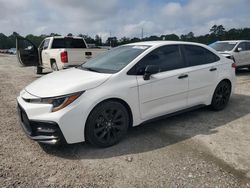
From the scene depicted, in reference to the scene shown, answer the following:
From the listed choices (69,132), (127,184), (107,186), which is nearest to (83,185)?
(107,186)

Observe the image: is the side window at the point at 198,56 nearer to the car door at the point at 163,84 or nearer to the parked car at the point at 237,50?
the car door at the point at 163,84

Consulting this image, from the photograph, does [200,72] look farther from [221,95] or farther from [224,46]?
[224,46]

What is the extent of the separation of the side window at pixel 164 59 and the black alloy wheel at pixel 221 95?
1277mm

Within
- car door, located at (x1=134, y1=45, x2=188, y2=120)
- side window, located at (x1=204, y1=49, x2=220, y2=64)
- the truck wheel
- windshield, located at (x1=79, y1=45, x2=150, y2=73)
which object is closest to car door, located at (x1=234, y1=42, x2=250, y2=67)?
side window, located at (x1=204, y1=49, x2=220, y2=64)

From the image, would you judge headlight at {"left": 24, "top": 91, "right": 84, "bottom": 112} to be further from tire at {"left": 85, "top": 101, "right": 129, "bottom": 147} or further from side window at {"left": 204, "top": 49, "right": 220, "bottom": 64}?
side window at {"left": 204, "top": 49, "right": 220, "bottom": 64}

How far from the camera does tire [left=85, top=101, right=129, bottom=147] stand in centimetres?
340

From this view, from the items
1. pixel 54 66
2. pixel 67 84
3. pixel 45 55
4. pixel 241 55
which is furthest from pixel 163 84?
pixel 241 55

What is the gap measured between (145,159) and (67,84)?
5.06 ft

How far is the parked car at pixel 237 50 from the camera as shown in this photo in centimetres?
1082

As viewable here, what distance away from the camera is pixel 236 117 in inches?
195

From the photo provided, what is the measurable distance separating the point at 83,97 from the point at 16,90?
208 inches

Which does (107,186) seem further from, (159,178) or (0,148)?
(0,148)

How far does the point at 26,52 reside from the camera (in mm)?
10844

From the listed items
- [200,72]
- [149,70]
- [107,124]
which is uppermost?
[149,70]
